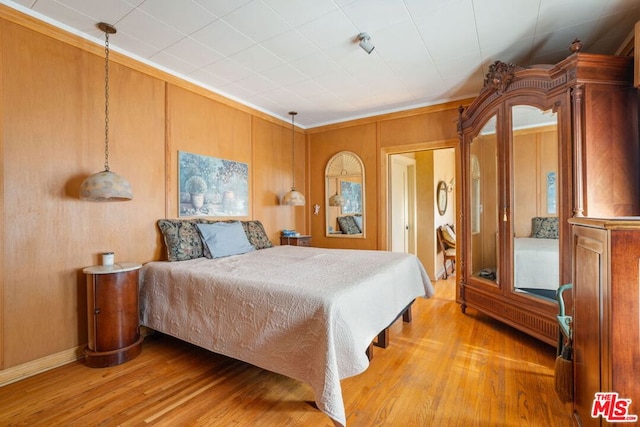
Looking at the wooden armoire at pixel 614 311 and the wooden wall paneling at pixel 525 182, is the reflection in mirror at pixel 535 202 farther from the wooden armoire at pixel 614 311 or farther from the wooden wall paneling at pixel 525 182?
the wooden armoire at pixel 614 311

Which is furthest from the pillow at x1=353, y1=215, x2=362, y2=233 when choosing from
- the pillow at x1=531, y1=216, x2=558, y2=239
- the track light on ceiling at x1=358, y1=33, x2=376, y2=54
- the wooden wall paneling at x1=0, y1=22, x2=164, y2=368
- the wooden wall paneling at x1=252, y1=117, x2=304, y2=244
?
the wooden wall paneling at x1=0, y1=22, x2=164, y2=368

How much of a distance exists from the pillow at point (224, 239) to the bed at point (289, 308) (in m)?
0.19

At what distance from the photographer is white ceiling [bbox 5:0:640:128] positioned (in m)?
2.15

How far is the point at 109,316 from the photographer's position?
7.57 ft

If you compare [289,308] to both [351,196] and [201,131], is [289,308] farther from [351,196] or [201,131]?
[351,196]

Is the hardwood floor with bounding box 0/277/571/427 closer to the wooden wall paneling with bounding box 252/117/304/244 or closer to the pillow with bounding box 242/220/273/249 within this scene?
the pillow with bounding box 242/220/273/249

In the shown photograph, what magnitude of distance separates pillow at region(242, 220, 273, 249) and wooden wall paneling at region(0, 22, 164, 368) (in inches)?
49.7

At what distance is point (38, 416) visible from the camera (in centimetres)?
173

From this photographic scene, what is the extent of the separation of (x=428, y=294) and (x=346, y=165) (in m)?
2.47

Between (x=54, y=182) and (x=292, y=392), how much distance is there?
247cm

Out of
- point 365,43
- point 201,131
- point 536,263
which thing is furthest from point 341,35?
point 536,263

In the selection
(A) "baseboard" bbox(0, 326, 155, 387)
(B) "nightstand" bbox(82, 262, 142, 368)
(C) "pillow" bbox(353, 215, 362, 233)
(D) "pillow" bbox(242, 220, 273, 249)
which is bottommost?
(A) "baseboard" bbox(0, 326, 155, 387)

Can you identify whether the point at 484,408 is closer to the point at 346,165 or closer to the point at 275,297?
the point at 275,297

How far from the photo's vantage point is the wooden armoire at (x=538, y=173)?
2104 mm
